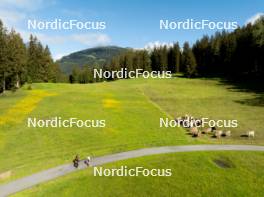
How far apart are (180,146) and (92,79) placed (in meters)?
124

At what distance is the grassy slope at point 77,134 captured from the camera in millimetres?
39344

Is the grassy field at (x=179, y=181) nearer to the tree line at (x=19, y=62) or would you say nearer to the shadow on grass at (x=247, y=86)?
Result: the shadow on grass at (x=247, y=86)

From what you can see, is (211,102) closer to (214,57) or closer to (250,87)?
(250,87)

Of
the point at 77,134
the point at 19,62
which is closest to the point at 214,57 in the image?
the point at 19,62

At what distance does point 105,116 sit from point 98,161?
66.0 ft

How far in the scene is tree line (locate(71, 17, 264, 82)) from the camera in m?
112

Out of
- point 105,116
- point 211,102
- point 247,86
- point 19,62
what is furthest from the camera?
point 247,86

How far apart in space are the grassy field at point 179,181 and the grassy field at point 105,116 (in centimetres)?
496

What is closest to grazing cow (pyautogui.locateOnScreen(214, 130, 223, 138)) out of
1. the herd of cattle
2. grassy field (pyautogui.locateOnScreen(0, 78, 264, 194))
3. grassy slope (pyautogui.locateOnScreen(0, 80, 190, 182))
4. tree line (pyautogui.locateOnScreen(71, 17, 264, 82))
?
the herd of cattle

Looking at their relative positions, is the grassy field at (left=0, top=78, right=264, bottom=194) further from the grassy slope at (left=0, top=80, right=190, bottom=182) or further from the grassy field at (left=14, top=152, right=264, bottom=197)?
the grassy field at (left=14, top=152, right=264, bottom=197)

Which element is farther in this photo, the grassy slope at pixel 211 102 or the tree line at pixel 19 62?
the tree line at pixel 19 62

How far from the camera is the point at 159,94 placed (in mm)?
84250

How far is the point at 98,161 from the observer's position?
38344 mm

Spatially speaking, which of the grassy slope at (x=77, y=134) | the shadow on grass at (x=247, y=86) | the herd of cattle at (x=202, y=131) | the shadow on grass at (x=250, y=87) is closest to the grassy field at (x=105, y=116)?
the grassy slope at (x=77, y=134)
